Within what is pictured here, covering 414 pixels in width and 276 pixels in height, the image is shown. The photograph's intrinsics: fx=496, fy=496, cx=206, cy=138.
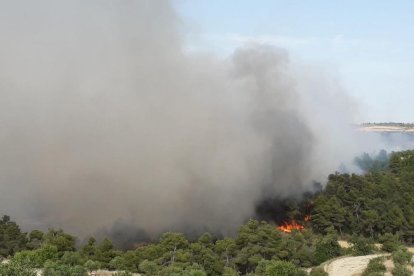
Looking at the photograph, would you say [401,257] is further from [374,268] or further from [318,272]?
[318,272]

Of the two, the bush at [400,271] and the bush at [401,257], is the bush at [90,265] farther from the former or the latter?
the bush at [401,257]

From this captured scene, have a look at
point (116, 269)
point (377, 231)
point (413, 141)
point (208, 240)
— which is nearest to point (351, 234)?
point (377, 231)

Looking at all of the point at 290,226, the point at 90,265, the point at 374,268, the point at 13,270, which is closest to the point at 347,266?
the point at 374,268

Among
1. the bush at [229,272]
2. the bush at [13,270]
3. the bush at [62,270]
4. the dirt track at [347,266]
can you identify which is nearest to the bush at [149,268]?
the bush at [62,270]

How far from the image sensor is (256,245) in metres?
19.2

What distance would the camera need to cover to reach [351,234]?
82.2 feet

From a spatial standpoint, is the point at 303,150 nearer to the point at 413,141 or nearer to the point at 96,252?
the point at 96,252

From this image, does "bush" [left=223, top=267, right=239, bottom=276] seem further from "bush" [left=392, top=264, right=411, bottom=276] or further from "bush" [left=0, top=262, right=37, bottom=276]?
"bush" [left=0, top=262, right=37, bottom=276]

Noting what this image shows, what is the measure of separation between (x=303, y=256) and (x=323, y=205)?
7.20 m

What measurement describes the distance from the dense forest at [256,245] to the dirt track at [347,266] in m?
0.77

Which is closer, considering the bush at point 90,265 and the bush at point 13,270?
the bush at point 13,270

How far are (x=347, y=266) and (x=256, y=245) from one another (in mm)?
3426

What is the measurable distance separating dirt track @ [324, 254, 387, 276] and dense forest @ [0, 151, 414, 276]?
774mm

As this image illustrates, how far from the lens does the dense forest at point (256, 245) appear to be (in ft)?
55.3
